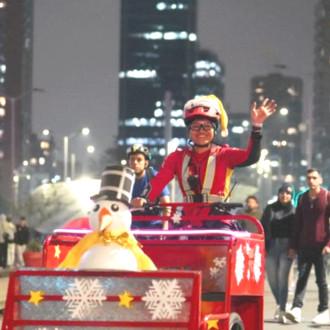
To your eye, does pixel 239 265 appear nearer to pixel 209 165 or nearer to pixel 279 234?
pixel 209 165

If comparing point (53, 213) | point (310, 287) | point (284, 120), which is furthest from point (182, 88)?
point (310, 287)

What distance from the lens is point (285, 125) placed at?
15638 cm

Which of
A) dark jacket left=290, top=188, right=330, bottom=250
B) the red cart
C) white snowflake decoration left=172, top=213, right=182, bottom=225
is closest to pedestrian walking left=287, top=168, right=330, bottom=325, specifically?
dark jacket left=290, top=188, right=330, bottom=250

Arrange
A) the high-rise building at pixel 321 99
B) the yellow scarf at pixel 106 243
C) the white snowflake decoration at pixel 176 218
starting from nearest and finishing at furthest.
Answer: the yellow scarf at pixel 106 243, the white snowflake decoration at pixel 176 218, the high-rise building at pixel 321 99

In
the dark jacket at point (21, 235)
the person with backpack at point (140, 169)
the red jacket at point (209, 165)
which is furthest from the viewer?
the dark jacket at point (21, 235)

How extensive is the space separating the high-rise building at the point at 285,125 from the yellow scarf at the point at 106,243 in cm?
9543

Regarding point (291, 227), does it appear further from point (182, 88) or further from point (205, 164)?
point (182, 88)

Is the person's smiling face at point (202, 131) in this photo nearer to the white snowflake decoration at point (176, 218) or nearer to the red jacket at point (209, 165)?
the red jacket at point (209, 165)

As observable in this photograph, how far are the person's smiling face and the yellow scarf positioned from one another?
176 centimetres

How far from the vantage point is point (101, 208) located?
748 centimetres

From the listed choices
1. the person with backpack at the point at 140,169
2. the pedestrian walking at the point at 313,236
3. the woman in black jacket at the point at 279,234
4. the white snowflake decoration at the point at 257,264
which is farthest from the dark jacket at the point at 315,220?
the white snowflake decoration at the point at 257,264

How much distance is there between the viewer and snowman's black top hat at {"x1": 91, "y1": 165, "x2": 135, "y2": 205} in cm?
751

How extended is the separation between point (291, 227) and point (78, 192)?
24.0m

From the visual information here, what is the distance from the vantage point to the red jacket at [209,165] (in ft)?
29.2
